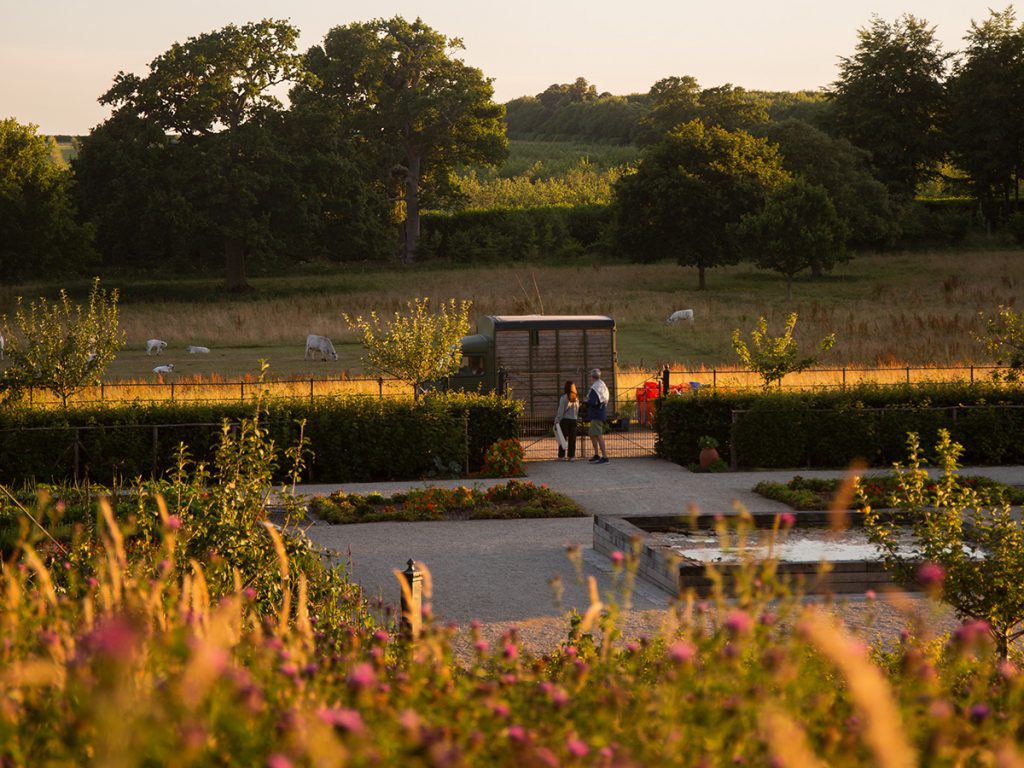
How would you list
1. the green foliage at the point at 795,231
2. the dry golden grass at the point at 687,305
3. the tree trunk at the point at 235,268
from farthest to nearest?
the tree trunk at the point at 235,268 < the green foliage at the point at 795,231 < the dry golden grass at the point at 687,305

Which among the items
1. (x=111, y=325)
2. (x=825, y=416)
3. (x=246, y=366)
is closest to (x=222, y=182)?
(x=246, y=366)

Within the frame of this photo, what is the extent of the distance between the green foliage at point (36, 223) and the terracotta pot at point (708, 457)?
4257 centimetres

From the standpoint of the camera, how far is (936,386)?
23.1m

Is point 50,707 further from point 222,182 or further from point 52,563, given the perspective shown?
point 222,182

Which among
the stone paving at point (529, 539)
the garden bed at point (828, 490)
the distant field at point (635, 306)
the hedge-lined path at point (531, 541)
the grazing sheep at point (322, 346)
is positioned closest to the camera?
the hedge-lined path at point (531, 541)

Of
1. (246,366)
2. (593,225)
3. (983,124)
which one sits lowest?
(246,366)

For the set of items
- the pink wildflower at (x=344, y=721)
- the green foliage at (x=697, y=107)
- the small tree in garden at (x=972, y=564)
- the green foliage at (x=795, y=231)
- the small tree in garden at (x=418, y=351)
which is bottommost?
the small tree in garden at (x=972, y=564)

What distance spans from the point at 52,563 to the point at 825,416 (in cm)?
1496

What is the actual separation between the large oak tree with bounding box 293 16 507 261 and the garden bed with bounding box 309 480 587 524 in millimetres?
53777

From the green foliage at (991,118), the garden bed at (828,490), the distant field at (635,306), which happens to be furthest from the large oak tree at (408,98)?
the garden bed at (828,490)

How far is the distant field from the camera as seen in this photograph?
130 ft

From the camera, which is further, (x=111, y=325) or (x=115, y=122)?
(x=115, y=122)

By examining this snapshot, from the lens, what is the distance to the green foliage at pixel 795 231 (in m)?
59.0

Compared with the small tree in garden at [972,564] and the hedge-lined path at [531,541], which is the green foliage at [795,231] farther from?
the small tree in garden at [972,564]
